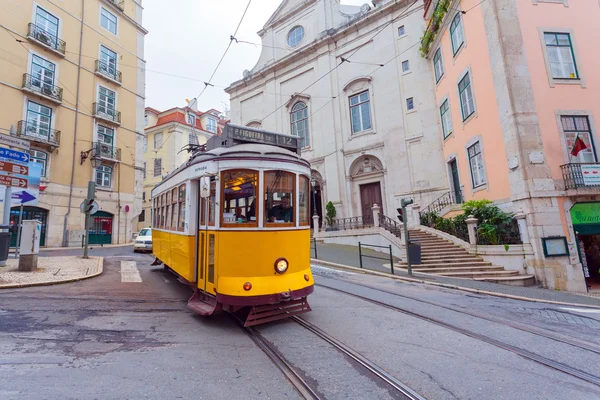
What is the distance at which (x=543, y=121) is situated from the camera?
1098cm

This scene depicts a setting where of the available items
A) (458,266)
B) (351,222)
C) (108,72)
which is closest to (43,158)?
(108,72)

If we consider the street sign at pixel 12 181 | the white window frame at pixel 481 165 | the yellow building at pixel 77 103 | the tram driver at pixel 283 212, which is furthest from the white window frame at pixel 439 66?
the yellow building at pixel 77 103

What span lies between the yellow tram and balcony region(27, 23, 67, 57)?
72.2 ft

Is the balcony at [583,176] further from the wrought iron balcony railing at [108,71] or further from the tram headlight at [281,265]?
the wrought iron balcony railing at [108,71]

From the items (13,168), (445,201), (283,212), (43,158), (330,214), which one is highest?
(43,158)

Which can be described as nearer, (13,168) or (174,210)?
(174,210)

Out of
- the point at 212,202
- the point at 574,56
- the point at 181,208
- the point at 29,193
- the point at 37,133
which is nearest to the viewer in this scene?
the point at 212,202

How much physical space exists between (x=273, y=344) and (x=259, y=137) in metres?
3.74

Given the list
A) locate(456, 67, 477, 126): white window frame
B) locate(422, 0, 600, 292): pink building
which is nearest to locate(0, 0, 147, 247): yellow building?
locate(456, 67, 477, 126): white window frame

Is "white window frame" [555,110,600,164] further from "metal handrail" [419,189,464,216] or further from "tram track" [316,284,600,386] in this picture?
"tram track" [316,284,600,386]

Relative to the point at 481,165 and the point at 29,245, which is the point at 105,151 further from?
the point at 481,165

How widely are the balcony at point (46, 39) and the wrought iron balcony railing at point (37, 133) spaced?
5315 millimetres

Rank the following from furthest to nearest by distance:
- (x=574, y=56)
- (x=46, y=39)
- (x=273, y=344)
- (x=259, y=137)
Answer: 1. (x=46, y=39)
2. (x=574, y=56)
3. (x=259, y=137)
4. (x=273, y=344)

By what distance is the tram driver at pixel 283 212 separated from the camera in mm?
4961
